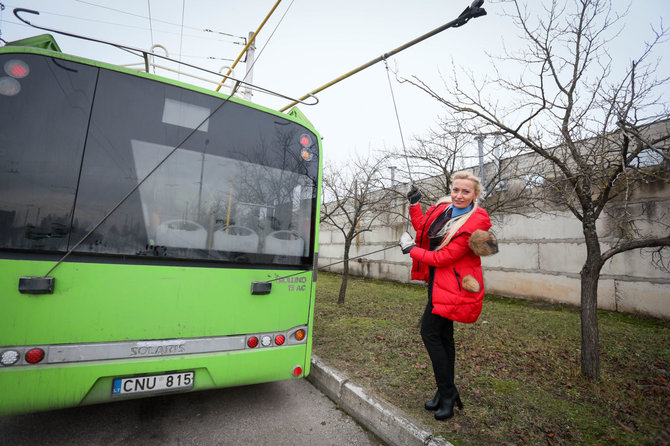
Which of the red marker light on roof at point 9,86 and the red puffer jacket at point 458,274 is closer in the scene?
the red marker light on roof at point 9,86

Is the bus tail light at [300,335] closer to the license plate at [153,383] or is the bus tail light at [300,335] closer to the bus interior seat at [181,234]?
the license plate at [153,383]

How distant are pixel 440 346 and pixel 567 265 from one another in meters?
7.02

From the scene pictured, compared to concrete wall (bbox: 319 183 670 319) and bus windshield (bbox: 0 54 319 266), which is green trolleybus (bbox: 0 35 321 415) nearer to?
bus windshield (bbox: 0 54 319 266)

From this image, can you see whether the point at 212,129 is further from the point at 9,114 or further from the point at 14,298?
the point at 14,298

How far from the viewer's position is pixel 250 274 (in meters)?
2.72

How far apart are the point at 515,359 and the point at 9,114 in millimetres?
5630

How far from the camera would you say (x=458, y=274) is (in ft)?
8.05

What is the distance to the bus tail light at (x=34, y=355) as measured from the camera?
2014 mm

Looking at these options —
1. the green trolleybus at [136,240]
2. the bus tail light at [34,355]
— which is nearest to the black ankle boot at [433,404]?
the green trolleybus at [136,240]

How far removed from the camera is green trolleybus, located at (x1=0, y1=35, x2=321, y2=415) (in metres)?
2.07

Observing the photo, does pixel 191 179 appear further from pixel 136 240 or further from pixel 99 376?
pixel 99 376

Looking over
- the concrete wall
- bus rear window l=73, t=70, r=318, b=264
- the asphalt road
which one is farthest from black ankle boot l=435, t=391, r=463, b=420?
the concrete wall

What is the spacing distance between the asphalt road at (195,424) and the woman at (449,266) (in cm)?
82

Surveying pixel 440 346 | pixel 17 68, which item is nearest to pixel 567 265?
pixel 440 346
